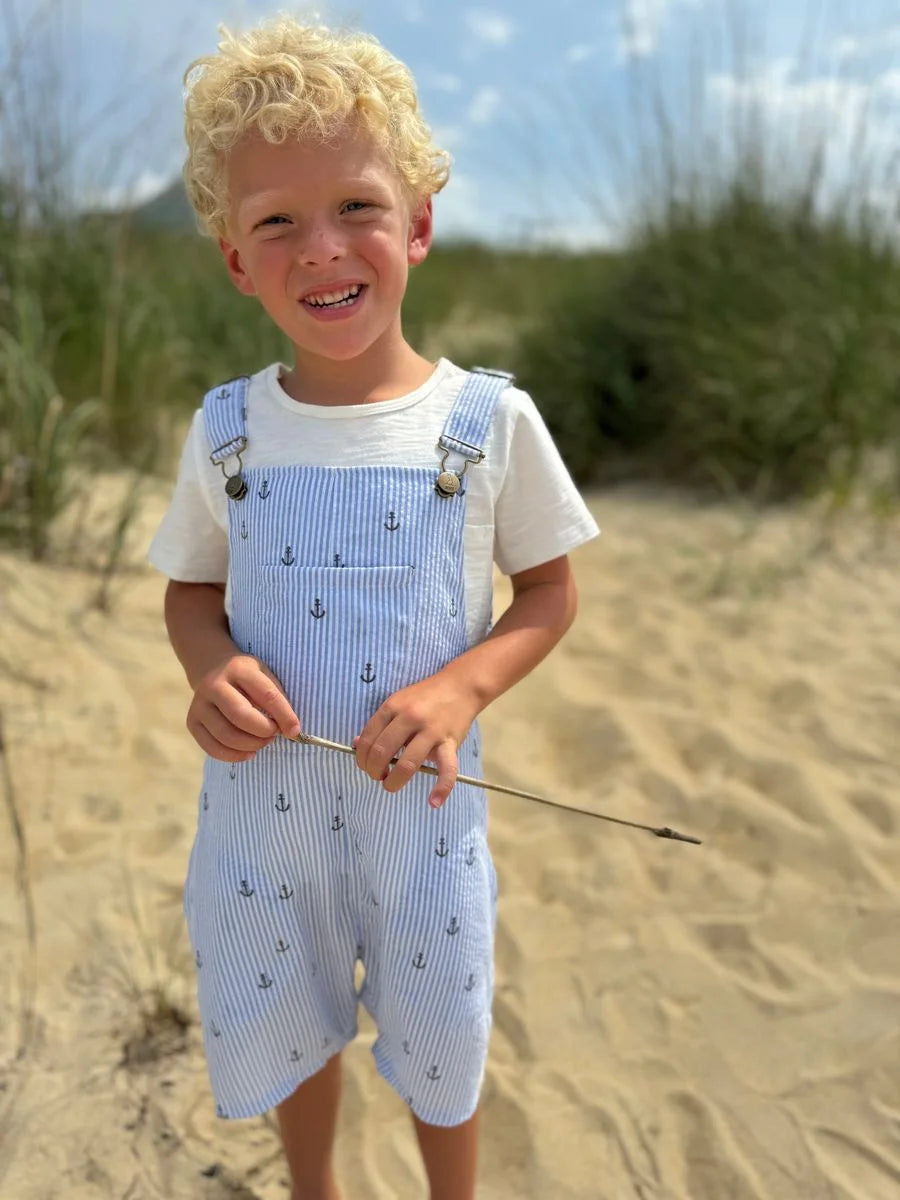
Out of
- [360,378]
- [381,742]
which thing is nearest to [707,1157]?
[381,742]

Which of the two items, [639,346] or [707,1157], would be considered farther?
[639,346]

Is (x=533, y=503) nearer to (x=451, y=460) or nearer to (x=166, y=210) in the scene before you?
(x=451, y=460)

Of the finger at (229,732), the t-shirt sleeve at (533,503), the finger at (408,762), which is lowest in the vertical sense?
the finger at (229,732)

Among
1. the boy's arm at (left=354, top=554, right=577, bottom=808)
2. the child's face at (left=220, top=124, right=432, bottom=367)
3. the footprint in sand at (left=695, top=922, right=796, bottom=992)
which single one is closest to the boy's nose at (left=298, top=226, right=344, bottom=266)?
the child's face at (left=220, top=124, right=432, bottom=367)

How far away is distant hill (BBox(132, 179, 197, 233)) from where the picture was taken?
14.4 feet

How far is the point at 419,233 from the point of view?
4.05 ft

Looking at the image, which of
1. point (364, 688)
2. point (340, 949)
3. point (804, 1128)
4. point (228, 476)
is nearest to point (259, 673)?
point (364, 688)

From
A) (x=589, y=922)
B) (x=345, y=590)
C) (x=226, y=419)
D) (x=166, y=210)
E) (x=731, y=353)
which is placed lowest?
(x=589, y=922)

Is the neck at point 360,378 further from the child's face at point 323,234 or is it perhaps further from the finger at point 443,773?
the finger at point 443,773

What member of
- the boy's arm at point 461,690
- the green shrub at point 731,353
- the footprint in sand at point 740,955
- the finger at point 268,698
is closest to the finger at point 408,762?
the boy's arm at point 461,690

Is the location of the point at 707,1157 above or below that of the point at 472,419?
below

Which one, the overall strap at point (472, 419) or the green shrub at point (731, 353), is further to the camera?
the green shrub at point (731, 353)

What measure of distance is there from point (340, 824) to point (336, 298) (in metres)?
0.57

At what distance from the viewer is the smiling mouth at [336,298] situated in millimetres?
1109
